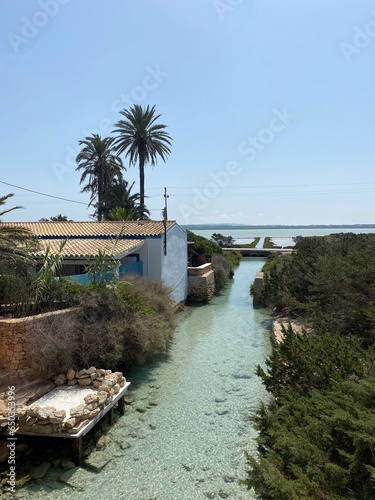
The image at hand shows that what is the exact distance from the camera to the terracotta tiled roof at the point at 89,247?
15.2 meters

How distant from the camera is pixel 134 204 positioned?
34.1 meters

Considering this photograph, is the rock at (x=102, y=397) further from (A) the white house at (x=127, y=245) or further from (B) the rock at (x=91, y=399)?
(A) the white house at (x=127, y=245)

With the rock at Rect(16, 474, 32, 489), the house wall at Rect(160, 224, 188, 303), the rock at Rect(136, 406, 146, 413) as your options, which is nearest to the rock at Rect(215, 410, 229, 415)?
the rock at Rect(136, 406, 146, 413)

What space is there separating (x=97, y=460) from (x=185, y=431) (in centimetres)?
211

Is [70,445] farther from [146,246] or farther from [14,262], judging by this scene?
[146,246]

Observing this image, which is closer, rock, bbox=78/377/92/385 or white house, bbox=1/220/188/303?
rock, bbox=78/377/92/385

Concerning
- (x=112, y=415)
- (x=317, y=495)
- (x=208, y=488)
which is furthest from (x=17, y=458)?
(x=317, y=495)

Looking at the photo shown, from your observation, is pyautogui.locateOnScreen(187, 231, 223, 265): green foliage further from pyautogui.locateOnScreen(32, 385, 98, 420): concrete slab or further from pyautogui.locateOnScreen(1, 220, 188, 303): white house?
pyautogui.locateOnScreen(32, 385, 98, 420): concrete slab

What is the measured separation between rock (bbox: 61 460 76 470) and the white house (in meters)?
8.31

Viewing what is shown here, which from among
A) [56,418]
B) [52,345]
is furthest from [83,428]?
[52,345]

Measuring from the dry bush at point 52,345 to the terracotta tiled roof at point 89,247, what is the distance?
443cm

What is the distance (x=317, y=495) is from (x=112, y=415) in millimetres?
6080

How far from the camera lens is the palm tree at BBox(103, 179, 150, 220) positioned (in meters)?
32.9

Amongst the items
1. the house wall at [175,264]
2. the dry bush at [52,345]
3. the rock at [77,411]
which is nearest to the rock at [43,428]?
the rock at [77,411]
